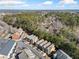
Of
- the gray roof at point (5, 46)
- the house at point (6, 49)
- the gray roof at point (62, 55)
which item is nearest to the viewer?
the house at point (6, 49)

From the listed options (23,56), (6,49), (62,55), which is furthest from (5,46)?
(62,55)

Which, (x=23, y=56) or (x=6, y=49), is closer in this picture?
(x=23, y=56)

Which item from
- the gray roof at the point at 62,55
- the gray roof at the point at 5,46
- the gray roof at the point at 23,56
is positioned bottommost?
the gray roof at the point at 62,55

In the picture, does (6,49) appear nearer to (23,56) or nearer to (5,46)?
(5,46)

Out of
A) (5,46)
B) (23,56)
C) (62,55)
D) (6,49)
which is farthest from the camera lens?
(5,46)

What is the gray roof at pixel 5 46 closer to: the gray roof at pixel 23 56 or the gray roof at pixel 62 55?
the gray roof at pixel 23 56

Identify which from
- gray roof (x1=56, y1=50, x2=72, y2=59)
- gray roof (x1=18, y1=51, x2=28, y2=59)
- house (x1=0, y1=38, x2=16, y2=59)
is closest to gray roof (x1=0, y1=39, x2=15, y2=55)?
house (x1=0, y1=38, x2=16, y2=59)

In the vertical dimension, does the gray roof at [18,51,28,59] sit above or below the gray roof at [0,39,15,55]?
below

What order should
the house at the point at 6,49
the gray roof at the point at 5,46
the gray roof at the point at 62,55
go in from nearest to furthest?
the house at the point at 6,49, the gray roof at the point at 5,46, the gray roof at the point at 62,55

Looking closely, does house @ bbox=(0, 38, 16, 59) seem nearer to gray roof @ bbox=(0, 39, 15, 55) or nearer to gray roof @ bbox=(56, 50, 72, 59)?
gray roof @ bbox=(0, 39, 15, 55)

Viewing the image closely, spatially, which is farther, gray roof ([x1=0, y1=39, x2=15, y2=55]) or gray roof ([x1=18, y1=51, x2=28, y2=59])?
gray roof ([x1=0, y1=39, x2=15, y2=55])

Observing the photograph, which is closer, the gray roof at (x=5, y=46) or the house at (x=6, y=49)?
the house at (x=6, y=49)

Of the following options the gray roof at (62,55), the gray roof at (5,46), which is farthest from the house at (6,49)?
the gray roof at (62,55)

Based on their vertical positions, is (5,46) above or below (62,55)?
above
